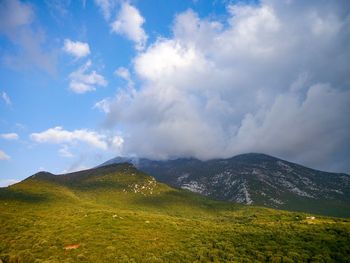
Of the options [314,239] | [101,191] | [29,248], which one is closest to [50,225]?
[29,248]

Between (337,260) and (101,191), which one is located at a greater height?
(101,191)

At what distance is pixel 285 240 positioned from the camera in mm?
52562

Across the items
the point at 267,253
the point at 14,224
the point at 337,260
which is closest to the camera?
the point at 337,260

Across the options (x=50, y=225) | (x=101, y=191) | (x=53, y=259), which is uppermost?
(x=101, y=191)

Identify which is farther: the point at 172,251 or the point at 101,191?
the point at 101,191

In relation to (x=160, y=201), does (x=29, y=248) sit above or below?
below

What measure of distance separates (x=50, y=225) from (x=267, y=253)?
47.5 metres

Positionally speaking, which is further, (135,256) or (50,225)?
(50,225)

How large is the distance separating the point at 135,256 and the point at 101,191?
5918 inches

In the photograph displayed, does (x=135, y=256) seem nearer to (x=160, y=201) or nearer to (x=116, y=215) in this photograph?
(x=116, y=215)

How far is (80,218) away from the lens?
2955 inches

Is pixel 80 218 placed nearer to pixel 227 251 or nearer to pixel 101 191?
pixel 227 251

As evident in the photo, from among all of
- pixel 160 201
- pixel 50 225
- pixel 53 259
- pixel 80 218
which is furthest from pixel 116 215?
pixel 160 201

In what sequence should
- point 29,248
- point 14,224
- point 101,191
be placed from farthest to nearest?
point 101,191
point 14,224
point 29,248
